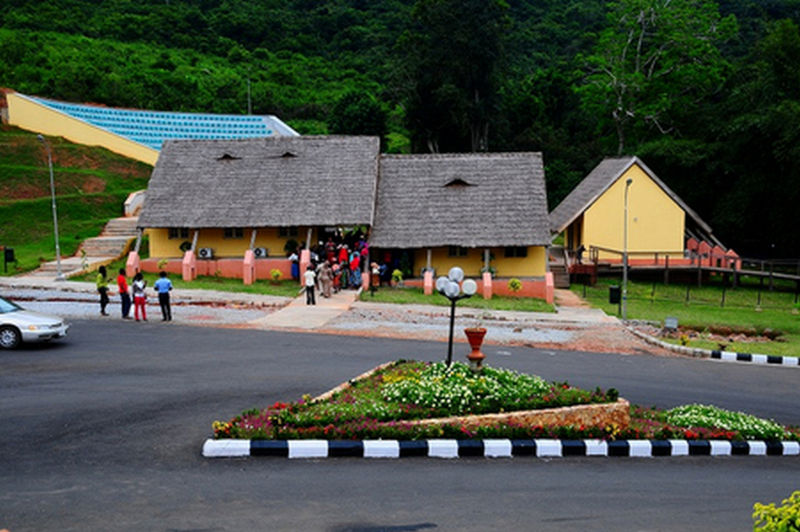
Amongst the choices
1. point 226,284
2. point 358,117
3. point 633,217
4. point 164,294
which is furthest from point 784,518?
point 358,117

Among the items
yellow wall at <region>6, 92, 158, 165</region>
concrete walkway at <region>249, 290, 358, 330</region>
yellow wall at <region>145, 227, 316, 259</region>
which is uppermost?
yellow wall at <region>6, 92, 158, 165</region>

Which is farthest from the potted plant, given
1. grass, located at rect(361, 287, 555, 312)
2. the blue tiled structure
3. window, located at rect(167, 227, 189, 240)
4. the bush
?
the blue tiled structure

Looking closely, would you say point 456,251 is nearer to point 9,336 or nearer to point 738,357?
point 738,357

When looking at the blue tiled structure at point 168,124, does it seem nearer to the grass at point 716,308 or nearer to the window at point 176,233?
the window at point 176,233

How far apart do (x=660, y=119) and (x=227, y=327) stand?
41052 millimetres

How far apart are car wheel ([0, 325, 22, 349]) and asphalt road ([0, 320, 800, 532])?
1109 mm

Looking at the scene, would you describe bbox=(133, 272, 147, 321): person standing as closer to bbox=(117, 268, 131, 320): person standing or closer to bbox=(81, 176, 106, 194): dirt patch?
bbox=(117, 268, 131, 320): person standing

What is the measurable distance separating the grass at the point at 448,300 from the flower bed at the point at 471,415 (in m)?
14.1

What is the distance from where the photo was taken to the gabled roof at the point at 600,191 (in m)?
38.9

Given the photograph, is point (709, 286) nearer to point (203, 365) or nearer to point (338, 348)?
point (338, 348)

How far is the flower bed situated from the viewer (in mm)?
11383

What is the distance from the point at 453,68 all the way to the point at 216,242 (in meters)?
29.3

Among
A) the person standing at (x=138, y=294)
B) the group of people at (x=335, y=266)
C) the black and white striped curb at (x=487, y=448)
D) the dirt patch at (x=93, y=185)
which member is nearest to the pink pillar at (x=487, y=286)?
the group of people at (x=335, y=266)

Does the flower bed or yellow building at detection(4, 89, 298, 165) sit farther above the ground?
yellow building at detection(4, 89, 298, 165)
